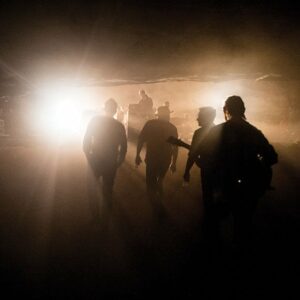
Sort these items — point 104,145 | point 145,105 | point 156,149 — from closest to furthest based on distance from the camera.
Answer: point 104,145 → point 156,149 → point 145,105

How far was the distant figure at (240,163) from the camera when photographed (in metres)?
3.17

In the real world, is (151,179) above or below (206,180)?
below

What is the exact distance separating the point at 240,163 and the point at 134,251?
6.34ft

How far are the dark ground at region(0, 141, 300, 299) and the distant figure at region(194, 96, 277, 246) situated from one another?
22.9 inches

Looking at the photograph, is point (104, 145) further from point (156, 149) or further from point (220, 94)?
point (220, 94)

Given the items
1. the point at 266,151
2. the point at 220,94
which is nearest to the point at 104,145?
the point at 266,151

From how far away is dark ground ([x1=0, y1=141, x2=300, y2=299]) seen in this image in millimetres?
3303

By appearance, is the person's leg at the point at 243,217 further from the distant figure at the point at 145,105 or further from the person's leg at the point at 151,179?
the distant figure at the point at 145,105

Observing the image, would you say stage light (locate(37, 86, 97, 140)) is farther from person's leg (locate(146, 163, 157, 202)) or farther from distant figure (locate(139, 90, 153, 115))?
person's leg (locate(146, 163, 157, 202))

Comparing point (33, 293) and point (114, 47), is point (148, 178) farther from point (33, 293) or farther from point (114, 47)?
point (33, 293)

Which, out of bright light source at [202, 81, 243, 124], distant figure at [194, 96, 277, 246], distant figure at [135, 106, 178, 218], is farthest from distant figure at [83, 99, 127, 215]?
bright light source at [202, 81, 243, 124]

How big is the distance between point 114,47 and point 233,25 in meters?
2.14

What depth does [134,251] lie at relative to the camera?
421 cm

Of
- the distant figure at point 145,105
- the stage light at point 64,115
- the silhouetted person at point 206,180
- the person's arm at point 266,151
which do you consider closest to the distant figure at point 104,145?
the silhouetted person at point 206,180
